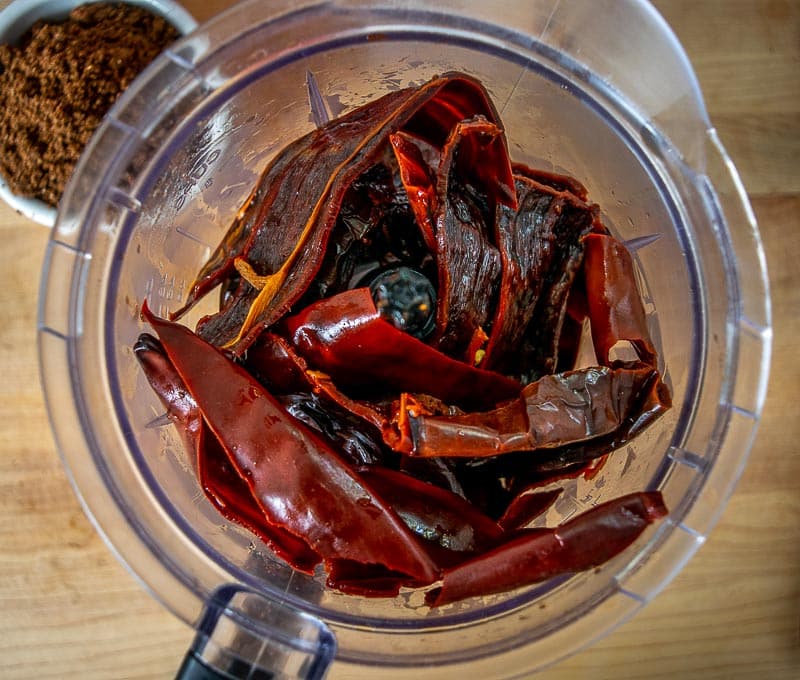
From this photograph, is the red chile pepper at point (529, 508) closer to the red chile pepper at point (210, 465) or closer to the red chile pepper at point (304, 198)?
the red chile pepper at point (210, 465)

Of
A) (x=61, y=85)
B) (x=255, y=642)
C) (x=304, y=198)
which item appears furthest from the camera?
(x=61, y=85)

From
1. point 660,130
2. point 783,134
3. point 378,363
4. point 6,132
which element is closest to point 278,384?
point 378,363

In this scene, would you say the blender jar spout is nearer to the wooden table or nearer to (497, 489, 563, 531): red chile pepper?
(497, 489, 563, 531): red chile pepper

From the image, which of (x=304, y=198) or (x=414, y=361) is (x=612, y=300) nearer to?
(x=414, y=361)

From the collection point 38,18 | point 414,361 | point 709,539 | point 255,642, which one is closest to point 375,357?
point 414,361

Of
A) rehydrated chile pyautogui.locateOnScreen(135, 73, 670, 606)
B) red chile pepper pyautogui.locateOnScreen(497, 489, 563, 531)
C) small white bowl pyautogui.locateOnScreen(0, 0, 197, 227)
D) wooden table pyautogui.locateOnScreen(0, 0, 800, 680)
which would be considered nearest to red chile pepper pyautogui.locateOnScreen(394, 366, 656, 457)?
rehydrated chile pyautogui.locateOnScreen(135, 73, 670, 606)

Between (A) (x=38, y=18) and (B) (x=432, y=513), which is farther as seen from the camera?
(A) (x=38, y=18)
